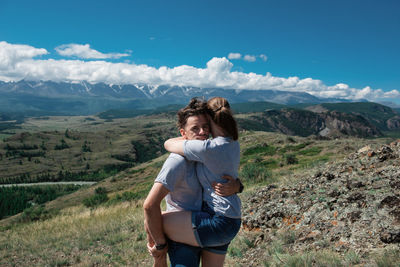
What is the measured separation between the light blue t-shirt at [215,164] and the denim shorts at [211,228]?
0.28 ft

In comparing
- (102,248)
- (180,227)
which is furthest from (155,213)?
(102,248)

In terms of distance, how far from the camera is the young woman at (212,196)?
3.00 metres

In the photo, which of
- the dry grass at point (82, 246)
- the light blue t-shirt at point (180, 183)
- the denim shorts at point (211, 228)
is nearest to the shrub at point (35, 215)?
the dry grass at point (82, 246)

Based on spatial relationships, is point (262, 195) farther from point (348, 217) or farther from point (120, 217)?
point (120, 217)

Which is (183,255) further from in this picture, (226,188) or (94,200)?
(94,200)

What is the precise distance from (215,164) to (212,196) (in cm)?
38

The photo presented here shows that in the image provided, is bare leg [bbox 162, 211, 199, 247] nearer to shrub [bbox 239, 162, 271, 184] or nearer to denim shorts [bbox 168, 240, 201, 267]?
denim shorts [bbox 168, 240, 201, 267]

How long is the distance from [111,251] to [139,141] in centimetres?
18380

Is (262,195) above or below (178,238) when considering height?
below

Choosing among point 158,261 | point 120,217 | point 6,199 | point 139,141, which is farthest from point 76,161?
point 158,261

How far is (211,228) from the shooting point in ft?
10.0

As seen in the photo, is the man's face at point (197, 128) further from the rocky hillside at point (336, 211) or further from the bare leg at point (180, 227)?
the rocky hillside at point (336, 211)

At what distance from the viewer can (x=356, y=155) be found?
A: 1131 centimetres

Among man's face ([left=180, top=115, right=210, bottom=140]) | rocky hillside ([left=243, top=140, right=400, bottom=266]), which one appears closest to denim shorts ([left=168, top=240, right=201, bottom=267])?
man's face ([left=180, top=115, right=210, bottom=140])
